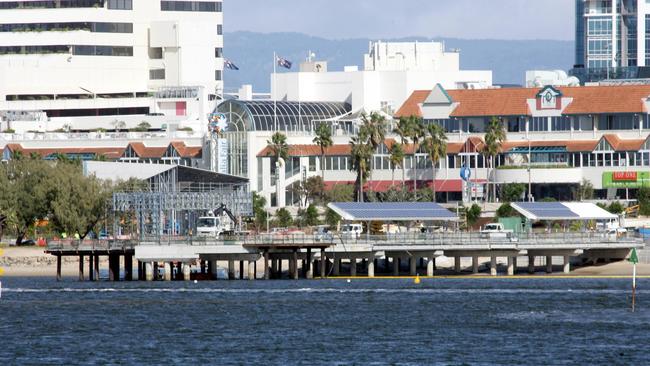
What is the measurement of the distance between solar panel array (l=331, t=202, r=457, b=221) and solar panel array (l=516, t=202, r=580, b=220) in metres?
7.01

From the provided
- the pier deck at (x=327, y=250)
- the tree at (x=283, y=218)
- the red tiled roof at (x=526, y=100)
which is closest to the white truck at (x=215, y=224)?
the pier deck at (x=327, y=250)

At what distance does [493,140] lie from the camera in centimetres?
18138

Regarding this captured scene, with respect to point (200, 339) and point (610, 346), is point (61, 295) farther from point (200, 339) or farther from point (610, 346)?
point (610, 346)

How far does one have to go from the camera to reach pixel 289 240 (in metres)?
126

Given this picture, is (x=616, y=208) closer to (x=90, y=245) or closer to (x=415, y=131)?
(x=415, y=131)

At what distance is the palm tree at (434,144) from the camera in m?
183

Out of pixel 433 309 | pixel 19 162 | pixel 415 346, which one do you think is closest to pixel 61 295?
pixel 433 309

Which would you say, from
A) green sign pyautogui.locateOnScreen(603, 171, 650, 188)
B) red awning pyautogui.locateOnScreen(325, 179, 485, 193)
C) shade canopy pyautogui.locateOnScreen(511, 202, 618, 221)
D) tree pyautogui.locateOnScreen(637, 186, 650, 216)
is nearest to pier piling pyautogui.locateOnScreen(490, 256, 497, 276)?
shade canopy pyautogui.locateOnScreen(511, 202, 618, 221)

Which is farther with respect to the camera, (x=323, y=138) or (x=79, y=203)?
(x=323, y=138)

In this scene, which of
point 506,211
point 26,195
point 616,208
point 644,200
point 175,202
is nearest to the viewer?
point 175,202

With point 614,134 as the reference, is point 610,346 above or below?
A: below

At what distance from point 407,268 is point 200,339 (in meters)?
53.2

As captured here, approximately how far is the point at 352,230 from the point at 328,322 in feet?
131

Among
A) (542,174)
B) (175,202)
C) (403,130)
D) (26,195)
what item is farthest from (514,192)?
(175,202)
